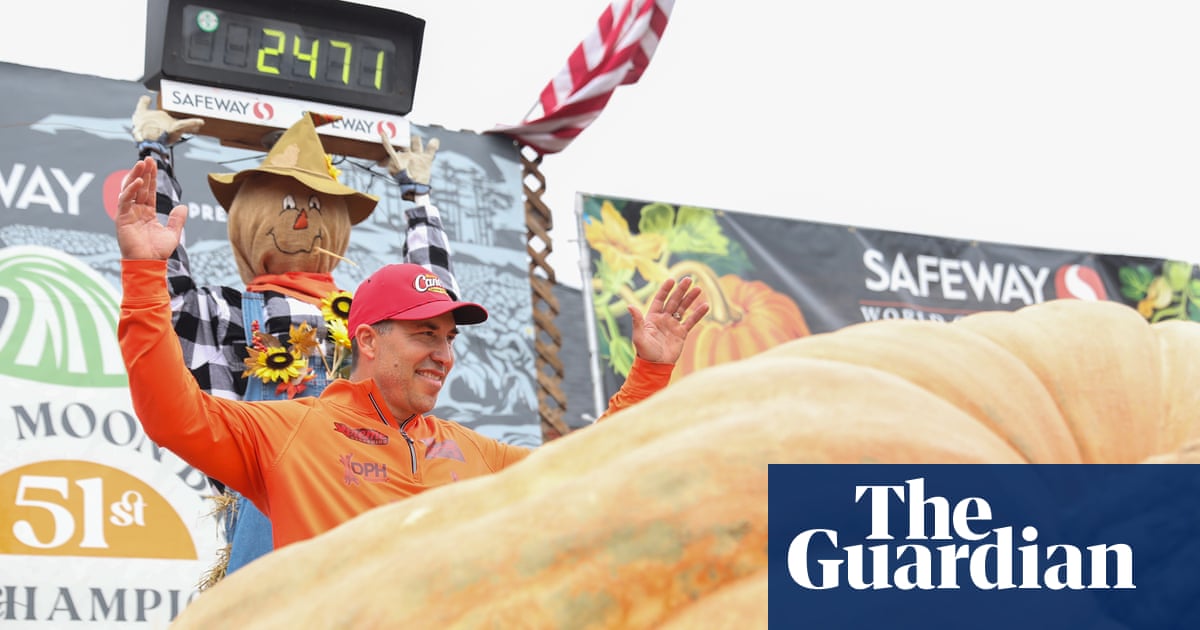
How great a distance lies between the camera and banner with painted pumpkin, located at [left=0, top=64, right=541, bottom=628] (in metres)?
4.81

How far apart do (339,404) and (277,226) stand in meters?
1.01

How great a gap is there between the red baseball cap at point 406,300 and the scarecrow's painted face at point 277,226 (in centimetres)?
83

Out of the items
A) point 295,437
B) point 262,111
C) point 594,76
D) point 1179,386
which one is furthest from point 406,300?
point 594,76

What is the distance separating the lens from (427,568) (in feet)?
3.19

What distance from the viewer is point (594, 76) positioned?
22.2 feet

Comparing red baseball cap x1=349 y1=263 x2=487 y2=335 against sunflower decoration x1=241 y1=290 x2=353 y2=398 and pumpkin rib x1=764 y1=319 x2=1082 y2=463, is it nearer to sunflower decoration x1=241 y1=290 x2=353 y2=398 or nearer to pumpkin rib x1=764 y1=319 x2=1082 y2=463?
sunflower decoration x1=241 y1=290 x2=353 y2=398

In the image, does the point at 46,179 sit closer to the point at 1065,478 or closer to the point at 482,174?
the point at 482,174

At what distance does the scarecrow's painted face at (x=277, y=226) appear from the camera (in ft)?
10.2

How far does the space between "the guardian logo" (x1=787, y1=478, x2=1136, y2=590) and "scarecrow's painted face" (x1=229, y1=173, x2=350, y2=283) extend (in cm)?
231

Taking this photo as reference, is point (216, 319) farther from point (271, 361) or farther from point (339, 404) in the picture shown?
point (339, 404)

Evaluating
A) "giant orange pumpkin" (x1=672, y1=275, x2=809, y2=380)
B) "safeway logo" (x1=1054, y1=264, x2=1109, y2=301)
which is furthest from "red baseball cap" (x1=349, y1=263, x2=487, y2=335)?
"safeway logo" (x1=1054, y1=264, x2=1109, y2=301)

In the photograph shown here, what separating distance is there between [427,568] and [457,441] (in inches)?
54.8

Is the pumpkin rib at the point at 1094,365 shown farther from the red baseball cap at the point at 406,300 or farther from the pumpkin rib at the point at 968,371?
the red baseball cap at the point at 406,300

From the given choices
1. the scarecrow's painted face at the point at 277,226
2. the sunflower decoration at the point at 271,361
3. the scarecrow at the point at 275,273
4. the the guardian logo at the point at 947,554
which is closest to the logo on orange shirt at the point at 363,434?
the scarecrow at the point at 275,273
